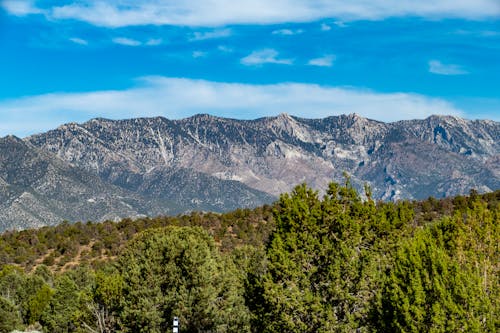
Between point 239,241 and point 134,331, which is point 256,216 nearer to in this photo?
point 239,241

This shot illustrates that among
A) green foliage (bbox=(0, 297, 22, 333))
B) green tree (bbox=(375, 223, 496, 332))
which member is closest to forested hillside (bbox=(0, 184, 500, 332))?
Answer: green tree (bbox=(375, 223, 496, 332))

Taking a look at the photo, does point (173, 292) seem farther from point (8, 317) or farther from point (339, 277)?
point (8, 317)

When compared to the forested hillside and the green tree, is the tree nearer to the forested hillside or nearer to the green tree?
the forested hillside

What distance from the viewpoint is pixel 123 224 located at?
4173 inches

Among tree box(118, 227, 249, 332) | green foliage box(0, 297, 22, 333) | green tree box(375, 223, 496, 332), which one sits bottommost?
green foliage box(0, 297, 22, 333)

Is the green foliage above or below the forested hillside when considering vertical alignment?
below

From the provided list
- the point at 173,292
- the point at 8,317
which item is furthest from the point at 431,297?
the point at 8,317

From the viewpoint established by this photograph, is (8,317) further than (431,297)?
Yes

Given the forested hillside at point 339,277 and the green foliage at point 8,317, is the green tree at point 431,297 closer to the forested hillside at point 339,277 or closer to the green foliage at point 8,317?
the forested hillside at point 339,277

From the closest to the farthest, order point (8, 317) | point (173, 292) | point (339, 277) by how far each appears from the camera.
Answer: point (339, 277)
point (173, 292)
point (8, 317)

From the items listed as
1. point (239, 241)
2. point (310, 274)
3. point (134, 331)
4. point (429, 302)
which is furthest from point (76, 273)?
point (429, 302)

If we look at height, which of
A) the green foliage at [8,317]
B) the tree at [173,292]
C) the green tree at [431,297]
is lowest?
the green foliage at [8,317]

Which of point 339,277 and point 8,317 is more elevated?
point 339,277

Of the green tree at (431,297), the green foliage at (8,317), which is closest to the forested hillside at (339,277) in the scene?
the green tree at (431,297)
